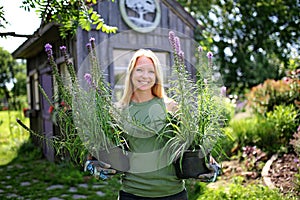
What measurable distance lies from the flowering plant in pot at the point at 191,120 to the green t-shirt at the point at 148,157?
54 millimetres

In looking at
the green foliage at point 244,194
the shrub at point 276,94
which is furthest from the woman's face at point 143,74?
the shrub at point 276,94

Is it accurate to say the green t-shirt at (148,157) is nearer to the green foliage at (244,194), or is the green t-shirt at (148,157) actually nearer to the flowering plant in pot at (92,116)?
the flowering plant in pot at (92,116)

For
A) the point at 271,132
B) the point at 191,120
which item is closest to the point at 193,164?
the point at 191,120

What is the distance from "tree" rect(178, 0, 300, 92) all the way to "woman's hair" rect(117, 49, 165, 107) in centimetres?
1001

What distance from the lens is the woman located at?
165cm

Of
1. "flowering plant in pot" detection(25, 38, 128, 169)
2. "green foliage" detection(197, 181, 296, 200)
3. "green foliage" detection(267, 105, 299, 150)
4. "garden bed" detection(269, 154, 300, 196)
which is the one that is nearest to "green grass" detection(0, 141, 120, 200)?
"green foliage" detection(197, 181, 296, 200)

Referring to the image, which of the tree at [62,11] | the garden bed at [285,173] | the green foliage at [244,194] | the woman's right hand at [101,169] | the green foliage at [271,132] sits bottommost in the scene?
the green foliage at [244,194]

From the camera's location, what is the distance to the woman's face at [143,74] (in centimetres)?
172

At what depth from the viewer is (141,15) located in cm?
516

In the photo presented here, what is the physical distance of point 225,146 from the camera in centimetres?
535

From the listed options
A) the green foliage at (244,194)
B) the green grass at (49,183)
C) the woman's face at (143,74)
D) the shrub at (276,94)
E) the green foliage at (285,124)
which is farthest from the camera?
the shrub at (276,94)

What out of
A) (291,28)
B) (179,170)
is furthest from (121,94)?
(291,28)

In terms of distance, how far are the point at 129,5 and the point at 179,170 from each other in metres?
3.62

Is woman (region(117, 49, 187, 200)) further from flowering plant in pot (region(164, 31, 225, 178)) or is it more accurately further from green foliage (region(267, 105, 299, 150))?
green foliage (region(267, 105, 299, 150))
